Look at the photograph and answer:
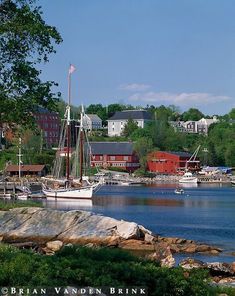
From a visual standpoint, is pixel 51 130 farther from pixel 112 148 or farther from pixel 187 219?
pixel 187 219

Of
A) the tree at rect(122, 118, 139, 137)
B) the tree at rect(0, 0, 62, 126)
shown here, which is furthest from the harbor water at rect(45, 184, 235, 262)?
the tree at rect(122, 118, 139, 137)

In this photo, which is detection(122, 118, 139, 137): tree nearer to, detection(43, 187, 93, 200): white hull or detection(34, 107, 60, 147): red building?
detection(34, 107, 60, 147): red building

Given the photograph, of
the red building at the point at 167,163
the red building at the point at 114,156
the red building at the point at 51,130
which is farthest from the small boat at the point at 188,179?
the red building at the point at 51,130

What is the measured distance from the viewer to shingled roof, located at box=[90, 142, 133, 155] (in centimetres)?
15050

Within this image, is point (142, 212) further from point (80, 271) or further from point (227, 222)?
point (80, 271)

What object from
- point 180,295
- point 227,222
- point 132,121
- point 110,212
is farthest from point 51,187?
point 132,121

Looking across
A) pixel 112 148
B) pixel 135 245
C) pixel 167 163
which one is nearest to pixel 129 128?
pixel 167 163

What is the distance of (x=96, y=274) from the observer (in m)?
11.6

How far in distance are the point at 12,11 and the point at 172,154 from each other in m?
135

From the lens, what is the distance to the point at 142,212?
2383 inches

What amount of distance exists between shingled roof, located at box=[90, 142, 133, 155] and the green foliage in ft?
448

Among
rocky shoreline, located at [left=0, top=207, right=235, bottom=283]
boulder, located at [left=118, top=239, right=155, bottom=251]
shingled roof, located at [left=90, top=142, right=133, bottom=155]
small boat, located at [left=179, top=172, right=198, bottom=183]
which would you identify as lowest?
small boat, located at [left=179, top=172, right=198, bottom=183]

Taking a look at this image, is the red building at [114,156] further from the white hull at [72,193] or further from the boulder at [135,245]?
the boulder at [135,245]

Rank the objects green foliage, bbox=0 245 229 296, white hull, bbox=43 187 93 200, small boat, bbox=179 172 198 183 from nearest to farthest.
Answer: green foliage, bbox=0 245 229 296
white hull, bbox=43 187 93 200
small boat, bbox=179 172 198 183
